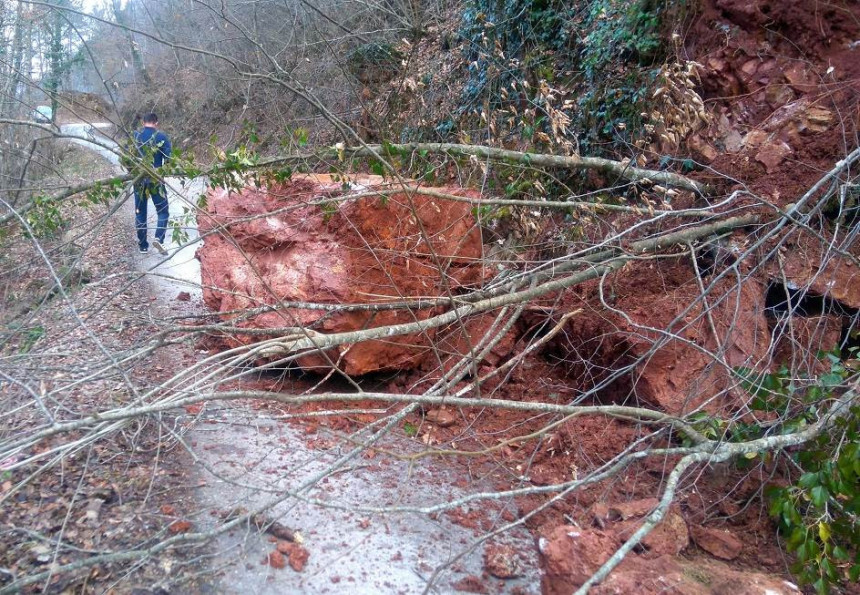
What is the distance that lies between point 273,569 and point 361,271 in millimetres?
2050

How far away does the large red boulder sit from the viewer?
13.3 ft

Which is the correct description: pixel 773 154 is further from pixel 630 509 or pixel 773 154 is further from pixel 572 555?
pixel 572 555

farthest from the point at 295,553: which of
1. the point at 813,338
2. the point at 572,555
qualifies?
the point at 813,338

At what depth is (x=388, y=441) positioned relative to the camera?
12.6 ft

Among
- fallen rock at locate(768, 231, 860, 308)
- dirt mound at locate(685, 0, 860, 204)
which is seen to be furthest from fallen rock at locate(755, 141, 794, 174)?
fallen rock at locate(768, 231, 860, 308)

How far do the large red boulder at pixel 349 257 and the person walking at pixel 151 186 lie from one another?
15.8 inches

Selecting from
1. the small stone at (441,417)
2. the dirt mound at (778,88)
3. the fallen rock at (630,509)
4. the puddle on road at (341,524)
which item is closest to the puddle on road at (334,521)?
the puddle on road at (341,524)

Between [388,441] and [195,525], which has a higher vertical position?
[195,525]

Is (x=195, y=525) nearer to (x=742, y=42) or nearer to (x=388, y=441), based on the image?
(x=388, y=441)

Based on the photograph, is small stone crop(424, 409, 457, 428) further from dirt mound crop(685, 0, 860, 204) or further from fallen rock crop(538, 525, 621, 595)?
dirt mound crop(685, 0, 860, 204)

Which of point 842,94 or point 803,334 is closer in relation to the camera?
point 803,334

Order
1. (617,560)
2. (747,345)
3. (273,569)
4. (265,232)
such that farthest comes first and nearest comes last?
(265,232) < (747,345) < (273,569) < (617,560)

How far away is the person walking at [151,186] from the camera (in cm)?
407

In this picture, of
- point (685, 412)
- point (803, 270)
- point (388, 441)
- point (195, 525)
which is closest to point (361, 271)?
point (388, 441)
